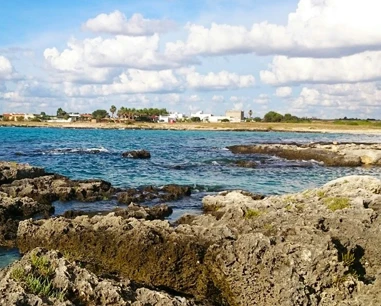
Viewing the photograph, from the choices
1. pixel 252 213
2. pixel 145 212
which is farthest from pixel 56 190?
pixel 252 213

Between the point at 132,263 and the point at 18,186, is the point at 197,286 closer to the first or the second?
the point at 132,263


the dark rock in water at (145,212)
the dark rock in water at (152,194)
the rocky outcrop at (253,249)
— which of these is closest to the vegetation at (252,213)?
the rocky outcrop at (253,249)

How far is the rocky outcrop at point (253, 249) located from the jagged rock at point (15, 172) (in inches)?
538

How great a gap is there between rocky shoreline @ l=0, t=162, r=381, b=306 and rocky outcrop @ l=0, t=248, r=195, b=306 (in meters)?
0.02

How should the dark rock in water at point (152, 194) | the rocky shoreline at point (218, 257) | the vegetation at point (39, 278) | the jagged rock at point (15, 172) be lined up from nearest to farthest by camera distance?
the vegetation at point (39, 278), the rocky shoreline at point (218, 257), the dark rock in water at point (152, 194), the jagged rock at point (15, 172)

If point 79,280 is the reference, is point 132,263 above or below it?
below

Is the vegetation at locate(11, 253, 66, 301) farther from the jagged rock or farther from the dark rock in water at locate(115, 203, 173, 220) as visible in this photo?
the jagged rock

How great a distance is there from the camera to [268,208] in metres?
15.8

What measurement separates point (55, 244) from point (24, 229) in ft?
4.72

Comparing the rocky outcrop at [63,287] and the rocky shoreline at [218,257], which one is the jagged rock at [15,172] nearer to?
the rocky shoreline at [218,257]

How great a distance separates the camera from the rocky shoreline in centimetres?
780

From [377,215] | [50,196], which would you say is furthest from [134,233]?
[50,196]

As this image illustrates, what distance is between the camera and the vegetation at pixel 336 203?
1494 cm

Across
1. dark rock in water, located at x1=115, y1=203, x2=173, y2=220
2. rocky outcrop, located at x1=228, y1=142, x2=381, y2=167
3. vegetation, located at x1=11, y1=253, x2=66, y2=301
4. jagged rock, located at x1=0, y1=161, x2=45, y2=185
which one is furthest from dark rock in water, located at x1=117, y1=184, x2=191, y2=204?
rocky outcrop, located at x1=228, y1=142, x2=381, y2=167
